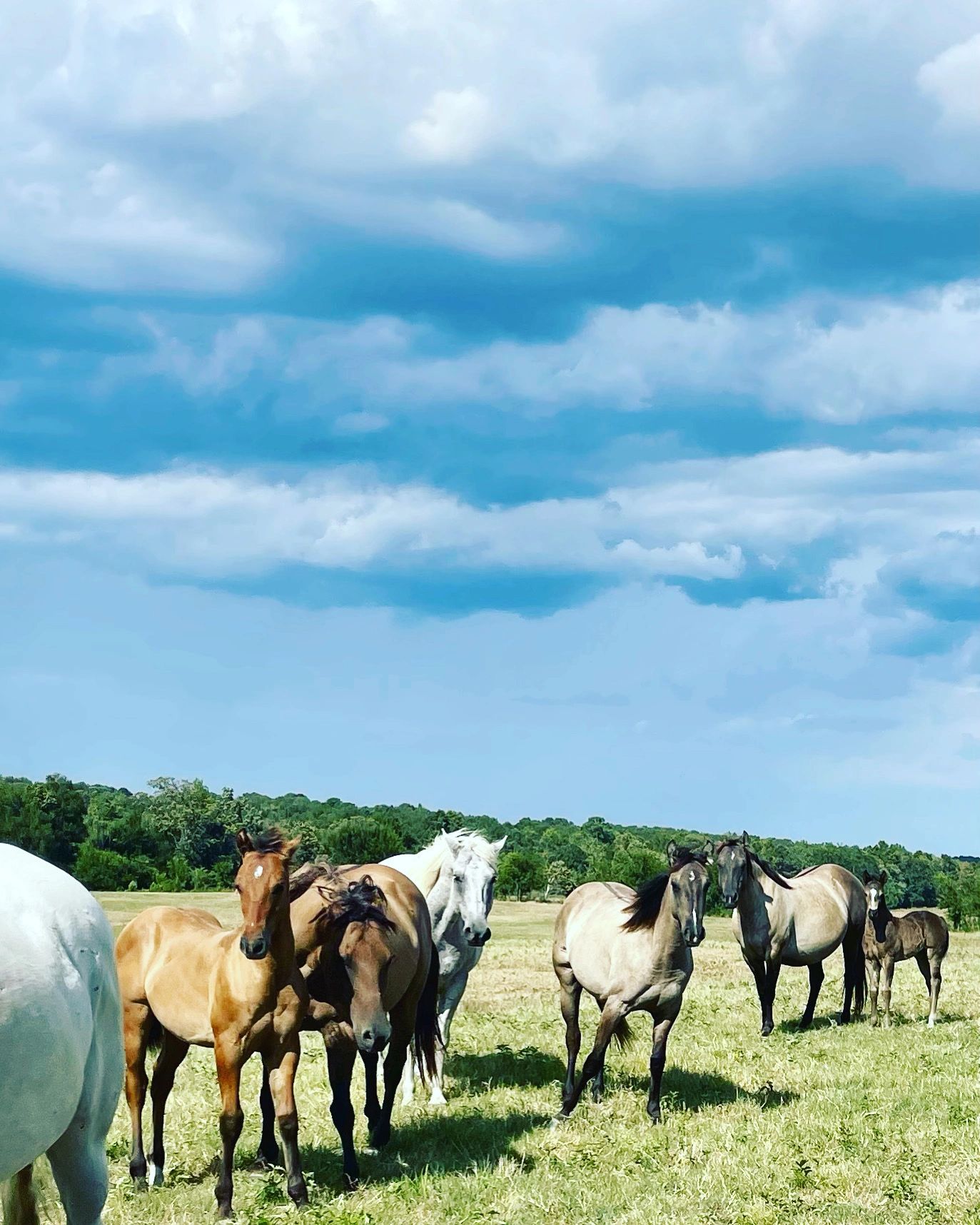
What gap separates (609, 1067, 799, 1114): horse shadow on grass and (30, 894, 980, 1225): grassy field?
36 millimetres

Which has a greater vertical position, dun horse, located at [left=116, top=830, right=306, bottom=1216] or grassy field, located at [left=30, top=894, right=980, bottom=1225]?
dun horse, located at [left=116, top=830, right=306, bottom=1216]

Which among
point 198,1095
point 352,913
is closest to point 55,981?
point 352,913

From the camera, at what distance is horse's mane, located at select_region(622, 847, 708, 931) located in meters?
10.4

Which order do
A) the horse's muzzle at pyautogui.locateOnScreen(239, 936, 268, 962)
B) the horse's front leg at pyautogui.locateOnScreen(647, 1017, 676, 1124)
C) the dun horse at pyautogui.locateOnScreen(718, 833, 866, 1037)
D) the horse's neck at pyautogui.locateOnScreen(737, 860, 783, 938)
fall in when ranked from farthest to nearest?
the horse's neck at pyautogui.locateOnScreen(737, 860, 783, 938), the dun horse at pyautogui.locateOnScreen(718, 833, 866, 1037), the horse's front leg at pyautogui.locateOnScreen(647, 1017, 676, 1124), the horse's muzzle at pyautogui.locateOnScreen(239, 936, 268, 962)

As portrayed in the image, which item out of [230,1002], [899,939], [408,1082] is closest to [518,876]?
[899,939]

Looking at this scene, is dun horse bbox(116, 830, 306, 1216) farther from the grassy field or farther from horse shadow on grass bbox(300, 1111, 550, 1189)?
horse shadow on grass bbox(300, 1111, 550, 1189)

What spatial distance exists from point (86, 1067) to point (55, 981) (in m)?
0.59

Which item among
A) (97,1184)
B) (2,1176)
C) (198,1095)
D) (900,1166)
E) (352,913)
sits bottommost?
(198,1095)

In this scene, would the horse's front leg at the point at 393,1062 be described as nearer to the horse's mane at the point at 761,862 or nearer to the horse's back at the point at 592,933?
the horse's back at the point at 592,933

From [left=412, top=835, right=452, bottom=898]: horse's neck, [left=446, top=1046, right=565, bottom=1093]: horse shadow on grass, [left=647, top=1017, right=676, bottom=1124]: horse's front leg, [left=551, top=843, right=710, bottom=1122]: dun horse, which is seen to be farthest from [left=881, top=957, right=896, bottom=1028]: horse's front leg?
[left=412, top=835, right=452, bottom=898]: horse's neck

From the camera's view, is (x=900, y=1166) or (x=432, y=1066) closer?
(x=900, y=1166)

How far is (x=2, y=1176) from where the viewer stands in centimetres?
438

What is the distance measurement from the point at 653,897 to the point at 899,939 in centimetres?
831

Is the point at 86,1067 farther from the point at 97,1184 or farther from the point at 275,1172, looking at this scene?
the point at 275,1172
